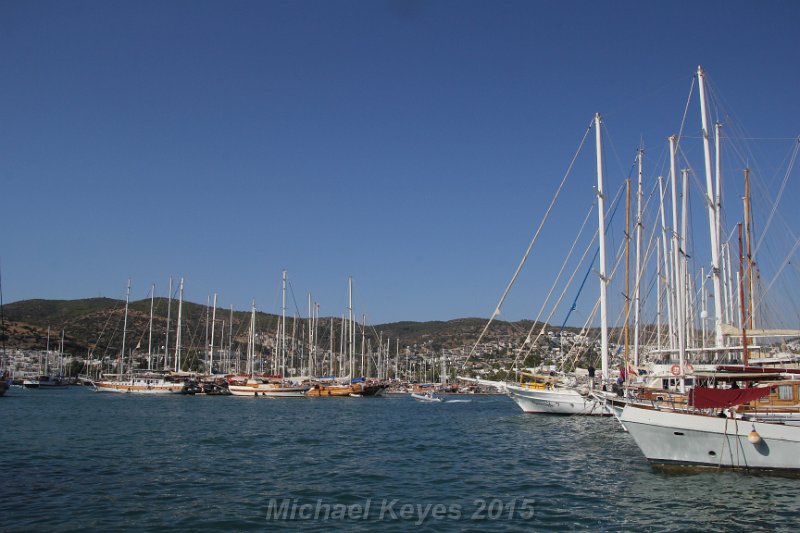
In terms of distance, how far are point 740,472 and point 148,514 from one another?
1859 cm

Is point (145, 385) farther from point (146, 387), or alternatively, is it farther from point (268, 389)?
point (268, 389)

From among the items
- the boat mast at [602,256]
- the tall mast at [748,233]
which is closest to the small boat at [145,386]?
the boat mast at [602,256]

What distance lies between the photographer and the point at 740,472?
71.4 feet

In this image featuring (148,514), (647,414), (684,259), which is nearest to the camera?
(148,514)

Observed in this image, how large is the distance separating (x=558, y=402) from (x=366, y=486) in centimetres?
3502

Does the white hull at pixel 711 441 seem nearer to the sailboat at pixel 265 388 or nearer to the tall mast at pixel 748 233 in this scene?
the tall mast at pixel 748 233

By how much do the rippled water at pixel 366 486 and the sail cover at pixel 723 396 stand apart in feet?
7.55

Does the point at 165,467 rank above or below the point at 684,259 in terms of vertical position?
below

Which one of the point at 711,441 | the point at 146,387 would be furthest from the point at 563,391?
the point at 146,387

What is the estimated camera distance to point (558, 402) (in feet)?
173

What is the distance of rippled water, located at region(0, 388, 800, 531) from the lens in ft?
52.7

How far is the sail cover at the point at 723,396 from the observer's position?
21.7 metres

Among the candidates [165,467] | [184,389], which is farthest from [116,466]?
[184,389]

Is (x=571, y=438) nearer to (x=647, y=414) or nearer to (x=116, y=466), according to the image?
(x=647, y=414)
